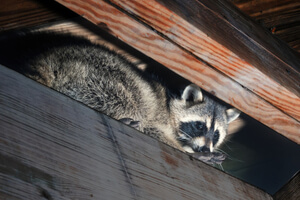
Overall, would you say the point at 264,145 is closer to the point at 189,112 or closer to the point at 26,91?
the point at 189,112

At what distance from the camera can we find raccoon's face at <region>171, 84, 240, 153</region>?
357cm

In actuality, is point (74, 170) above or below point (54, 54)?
below

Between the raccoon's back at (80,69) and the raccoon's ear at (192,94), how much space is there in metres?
0.65

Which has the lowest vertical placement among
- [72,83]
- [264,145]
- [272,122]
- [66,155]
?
[66,155]

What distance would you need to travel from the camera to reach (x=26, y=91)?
0.95 metres

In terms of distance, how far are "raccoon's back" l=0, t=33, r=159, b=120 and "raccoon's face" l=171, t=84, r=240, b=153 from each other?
2.08 feet

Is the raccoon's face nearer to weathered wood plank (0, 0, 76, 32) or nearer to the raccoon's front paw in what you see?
the raccoon's front paw

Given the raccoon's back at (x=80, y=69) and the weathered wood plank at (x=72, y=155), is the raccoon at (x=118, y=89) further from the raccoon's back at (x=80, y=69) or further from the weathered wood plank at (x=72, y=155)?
the weathered wood plank at (x=72, y=155)

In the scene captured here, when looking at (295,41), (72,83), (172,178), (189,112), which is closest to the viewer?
(172,178)

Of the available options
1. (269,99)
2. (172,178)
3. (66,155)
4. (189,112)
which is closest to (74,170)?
(66,155)

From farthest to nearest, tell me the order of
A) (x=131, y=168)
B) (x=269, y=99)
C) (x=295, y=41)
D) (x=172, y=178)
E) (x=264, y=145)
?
1. (x=264, y=145)
2. (x=295, y=41)
3. (x=269, y=99)
4. (x=172, y=178)
5. (x=131, y=168)

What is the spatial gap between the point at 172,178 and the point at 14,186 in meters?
0.55

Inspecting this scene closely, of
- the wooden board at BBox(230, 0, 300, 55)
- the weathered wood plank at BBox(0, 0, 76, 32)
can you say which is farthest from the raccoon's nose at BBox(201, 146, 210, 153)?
the weathered wood plank at BBox(0, 0, 76, 32)

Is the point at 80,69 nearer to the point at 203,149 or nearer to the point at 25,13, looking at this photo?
the point at 25,13
